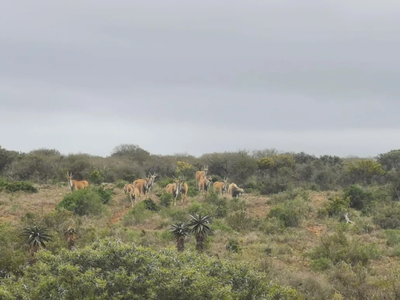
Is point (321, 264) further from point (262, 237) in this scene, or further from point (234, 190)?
point (234, 190)

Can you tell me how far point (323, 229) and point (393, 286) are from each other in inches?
384

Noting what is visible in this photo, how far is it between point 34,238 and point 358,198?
57.1 ft

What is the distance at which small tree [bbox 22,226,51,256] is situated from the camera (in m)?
10.9

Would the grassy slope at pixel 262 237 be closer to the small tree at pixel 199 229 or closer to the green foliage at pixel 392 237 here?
the green foliage at pixel 392 237

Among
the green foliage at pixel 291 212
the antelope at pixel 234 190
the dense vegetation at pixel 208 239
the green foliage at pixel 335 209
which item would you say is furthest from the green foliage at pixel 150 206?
the green foliage at pixel 335 209

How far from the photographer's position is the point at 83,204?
20391mm

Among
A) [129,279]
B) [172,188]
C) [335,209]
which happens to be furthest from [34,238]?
[335,209]

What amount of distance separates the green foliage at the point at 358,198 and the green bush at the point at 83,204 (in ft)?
40.7

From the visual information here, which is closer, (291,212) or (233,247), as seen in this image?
(233,247)

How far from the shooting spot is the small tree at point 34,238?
35.7 ft

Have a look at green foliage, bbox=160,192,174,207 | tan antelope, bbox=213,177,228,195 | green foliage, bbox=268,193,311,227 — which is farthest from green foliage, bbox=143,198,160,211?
green foliage, bbox=268,193,311,227

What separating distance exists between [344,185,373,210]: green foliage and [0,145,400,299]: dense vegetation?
52 millimetres

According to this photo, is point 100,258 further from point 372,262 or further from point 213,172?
point 213,172

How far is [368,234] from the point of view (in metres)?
17.1
